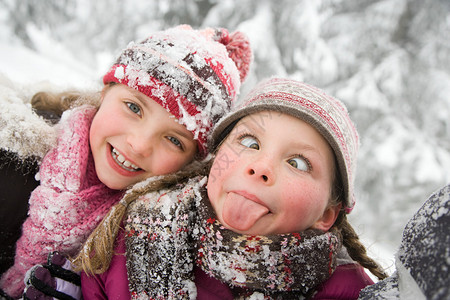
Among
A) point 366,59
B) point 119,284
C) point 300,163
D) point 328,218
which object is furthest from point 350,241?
point 366,59

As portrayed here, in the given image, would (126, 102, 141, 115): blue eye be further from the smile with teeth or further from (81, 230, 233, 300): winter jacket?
(81, 230, 233, 300): winter jacket

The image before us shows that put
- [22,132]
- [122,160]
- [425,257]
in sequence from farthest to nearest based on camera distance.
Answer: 1. [122,160]
2. [22,132]
3. [425,257]

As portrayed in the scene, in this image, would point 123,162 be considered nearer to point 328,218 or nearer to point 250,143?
point 250,143

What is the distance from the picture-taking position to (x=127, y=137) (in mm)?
1509

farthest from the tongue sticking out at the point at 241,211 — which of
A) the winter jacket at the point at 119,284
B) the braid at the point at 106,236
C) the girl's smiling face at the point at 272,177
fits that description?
the braid at the point at 106,236

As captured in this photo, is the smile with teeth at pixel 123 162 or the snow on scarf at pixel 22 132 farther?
the smile with teeth at pixel 123 162

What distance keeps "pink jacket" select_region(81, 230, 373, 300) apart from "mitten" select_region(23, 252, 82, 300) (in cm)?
5

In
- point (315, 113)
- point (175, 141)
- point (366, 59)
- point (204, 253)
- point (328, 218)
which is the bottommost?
point (204, 253)

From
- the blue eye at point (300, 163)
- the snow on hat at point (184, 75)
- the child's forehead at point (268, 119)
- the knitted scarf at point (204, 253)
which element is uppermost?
the snow on hat at point (184, 75)

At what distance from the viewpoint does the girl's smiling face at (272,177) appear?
1119 mm

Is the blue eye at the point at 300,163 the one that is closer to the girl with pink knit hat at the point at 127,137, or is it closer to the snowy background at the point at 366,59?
the girl with pink knit hat at the point at 127,137

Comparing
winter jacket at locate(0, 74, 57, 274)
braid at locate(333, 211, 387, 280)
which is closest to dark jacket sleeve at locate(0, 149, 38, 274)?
winter jacket at locate(0, 74, 57, 274)

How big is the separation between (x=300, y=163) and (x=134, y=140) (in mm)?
751

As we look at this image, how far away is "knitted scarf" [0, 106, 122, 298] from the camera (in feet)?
4.71
